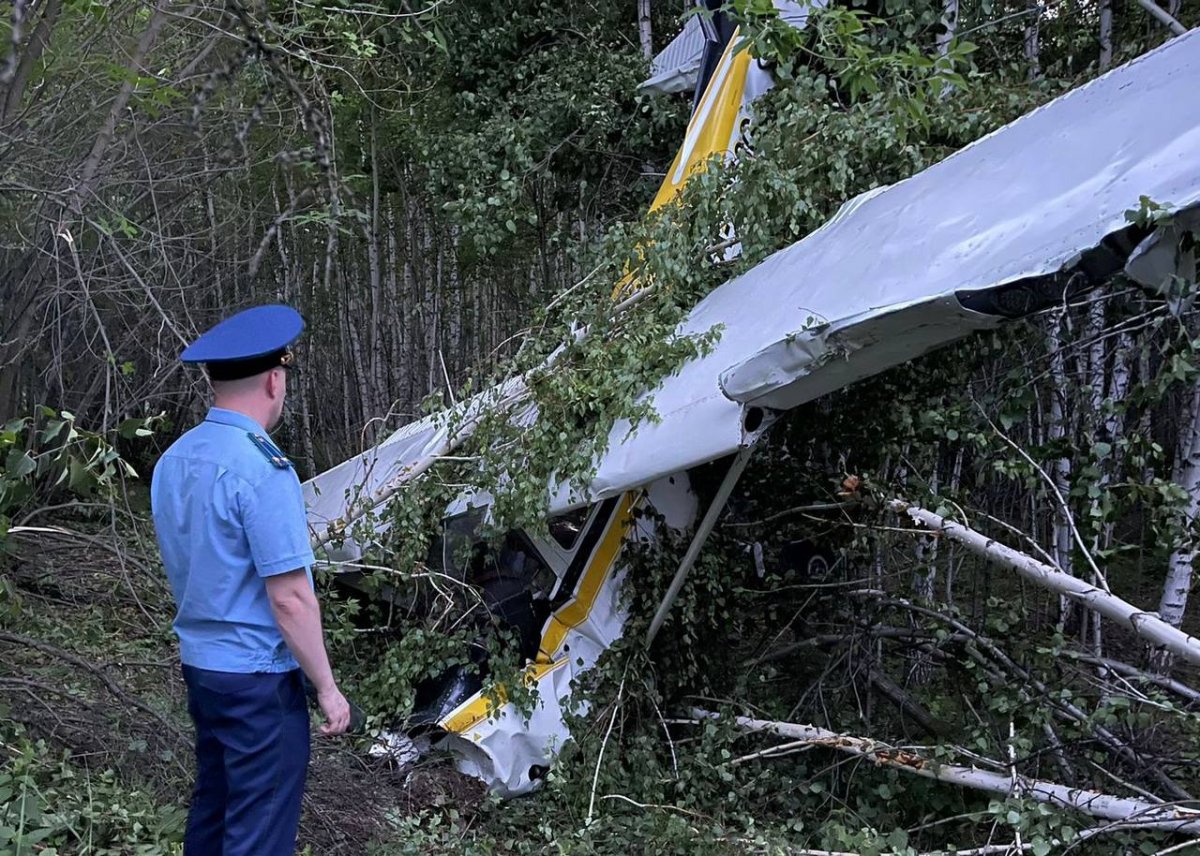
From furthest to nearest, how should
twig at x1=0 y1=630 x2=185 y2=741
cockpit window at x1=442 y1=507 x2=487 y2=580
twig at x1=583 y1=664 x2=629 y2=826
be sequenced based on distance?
cockpit window at x1=442 y1=507 x2=487 y2=580 → twig at x1=583 y1=664 x2=629 y2=826 → twig at x1=0 y1=630 x2=185 y2=741

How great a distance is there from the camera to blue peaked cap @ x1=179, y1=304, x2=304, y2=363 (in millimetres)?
2514

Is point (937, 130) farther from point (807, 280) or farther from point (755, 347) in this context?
point (755, 347)

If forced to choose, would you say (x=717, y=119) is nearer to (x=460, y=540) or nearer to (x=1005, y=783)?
(x=460, y=540)

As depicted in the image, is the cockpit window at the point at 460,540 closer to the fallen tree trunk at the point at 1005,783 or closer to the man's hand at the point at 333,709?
the fallen tree trunk at the point at 1005,783

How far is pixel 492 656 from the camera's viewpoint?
453 cm

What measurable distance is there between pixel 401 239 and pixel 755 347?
27.4 feet

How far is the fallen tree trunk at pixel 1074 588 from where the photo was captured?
3.00m

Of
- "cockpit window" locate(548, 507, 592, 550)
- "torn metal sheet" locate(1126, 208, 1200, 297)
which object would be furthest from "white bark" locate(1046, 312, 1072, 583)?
"cockpit window" locate(548, 507, 592, 550)

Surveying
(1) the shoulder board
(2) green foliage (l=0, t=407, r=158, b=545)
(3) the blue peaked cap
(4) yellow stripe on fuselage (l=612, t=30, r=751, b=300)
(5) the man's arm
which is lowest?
(5) the man's arm

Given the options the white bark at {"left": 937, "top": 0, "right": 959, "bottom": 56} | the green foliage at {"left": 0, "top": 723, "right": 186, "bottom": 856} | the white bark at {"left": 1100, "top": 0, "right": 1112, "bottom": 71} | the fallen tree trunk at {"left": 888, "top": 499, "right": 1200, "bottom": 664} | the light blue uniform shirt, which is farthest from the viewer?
the white bark at {"left": 1100, "top": 0, "right": 1112, "bottom": 71}

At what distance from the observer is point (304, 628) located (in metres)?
2.47

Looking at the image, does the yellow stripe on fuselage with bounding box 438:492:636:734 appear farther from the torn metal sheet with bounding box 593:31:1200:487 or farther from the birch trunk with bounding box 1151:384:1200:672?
the birch trunk with bounding box 1151:384:1200:672

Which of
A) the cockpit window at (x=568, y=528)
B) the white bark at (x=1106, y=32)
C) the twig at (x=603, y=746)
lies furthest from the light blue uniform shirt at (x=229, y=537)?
the white bark at (x=1106, y=32)

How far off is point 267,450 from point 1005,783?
107 inches
